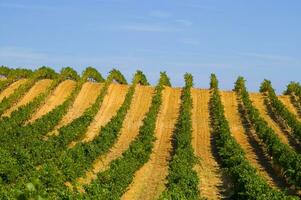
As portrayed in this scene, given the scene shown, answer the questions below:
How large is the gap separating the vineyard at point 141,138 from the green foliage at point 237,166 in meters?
0.08

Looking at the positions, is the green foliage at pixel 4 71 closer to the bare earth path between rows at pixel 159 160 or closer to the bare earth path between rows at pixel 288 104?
the bare earth path between rows at pixel 159 160

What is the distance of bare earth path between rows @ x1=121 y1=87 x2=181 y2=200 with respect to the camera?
28.4 metres

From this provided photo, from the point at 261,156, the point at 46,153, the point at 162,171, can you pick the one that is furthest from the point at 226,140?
the point at 46,153

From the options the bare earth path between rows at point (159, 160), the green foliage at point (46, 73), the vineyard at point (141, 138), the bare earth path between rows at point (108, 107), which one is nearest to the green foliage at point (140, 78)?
the vineyard at point (141, 138)

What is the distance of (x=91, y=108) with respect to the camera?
4903 centimetres

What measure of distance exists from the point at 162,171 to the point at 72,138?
28.8 feet

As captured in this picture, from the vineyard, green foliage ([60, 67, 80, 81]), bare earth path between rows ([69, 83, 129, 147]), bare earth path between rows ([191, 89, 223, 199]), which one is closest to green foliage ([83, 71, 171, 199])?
the vineyard

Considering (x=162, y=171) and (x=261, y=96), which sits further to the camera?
(x=261, y=96)

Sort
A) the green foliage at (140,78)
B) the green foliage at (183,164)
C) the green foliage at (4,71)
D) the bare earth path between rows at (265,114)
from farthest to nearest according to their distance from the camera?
the green foliage at (4,71), the green foliage at (140,78), the bare earth path between rows at (265,114), the green foliage at (183,164)

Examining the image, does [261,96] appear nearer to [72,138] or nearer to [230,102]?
[230,102]

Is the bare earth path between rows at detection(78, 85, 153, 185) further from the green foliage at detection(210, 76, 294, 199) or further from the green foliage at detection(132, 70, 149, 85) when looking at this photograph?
the green foliage at detection(210, 76, 294, 199)

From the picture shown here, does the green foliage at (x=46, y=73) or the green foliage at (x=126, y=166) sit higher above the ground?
the green foliage at (x=46, y=73)

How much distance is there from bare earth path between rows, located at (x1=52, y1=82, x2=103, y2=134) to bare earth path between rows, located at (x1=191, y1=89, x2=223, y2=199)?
903 cm

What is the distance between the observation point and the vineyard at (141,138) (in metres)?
26.6
